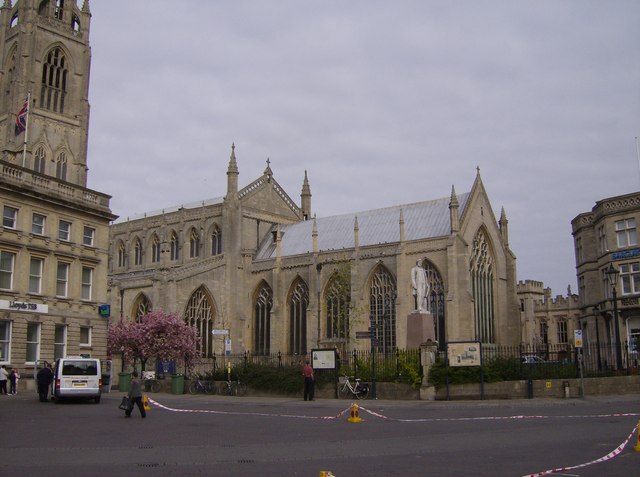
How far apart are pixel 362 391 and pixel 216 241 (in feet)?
119

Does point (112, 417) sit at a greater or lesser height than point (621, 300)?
lesser

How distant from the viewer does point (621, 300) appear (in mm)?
40312

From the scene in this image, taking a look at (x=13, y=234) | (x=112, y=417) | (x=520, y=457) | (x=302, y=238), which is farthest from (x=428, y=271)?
(x=520, y=457)

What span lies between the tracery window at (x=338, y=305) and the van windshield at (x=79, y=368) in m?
27.3

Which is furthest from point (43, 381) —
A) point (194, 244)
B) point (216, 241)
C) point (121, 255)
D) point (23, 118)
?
point (121, 255)

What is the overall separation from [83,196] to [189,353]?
15.1 m

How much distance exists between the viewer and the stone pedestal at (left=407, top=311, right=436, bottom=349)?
102ft

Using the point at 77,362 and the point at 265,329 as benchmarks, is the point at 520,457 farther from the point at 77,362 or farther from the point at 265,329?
the point at 265,329

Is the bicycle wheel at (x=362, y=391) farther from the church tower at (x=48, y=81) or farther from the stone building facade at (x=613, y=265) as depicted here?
the church tower at (x=48, y=81)

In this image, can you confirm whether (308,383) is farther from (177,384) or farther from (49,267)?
(49,267)

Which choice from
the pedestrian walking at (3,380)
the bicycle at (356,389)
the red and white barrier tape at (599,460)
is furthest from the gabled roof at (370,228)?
the red and white barrier tape at (599,460)

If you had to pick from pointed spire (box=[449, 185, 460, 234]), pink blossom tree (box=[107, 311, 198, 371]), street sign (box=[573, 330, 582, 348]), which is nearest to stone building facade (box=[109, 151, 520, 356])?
pointed spire (box=[449, 185, 460, 234])

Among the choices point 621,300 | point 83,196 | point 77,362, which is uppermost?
point 83,196

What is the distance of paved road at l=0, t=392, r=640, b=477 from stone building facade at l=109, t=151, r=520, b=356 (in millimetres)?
25330
